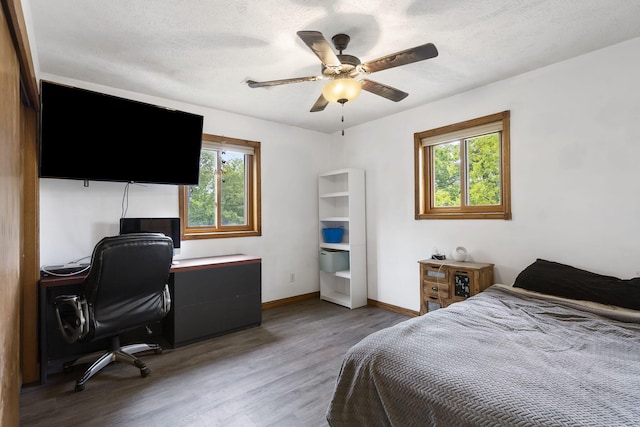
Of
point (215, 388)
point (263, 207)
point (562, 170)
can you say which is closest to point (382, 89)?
point (562, 170)

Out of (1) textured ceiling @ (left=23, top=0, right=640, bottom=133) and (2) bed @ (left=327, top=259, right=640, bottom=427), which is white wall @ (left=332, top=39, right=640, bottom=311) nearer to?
(1) textured ceiling @ (left=23, top=0, right=640, bottom=133)

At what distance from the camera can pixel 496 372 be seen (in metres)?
1.28

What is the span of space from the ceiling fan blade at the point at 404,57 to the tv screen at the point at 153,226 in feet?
7.62

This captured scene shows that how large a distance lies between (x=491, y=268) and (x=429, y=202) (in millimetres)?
1032

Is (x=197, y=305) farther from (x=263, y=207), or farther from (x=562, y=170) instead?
(x=562, y=170)

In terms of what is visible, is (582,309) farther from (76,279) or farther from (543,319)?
(76,279)

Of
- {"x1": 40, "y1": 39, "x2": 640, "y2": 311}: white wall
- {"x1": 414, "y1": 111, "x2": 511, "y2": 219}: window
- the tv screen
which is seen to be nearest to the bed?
{"x1": 40, "y1": 39, "x2": 640, "y2": 311}: white wall

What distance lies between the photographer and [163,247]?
7.64 ft

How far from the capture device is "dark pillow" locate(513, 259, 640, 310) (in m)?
2.10

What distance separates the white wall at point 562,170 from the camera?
2332 mm

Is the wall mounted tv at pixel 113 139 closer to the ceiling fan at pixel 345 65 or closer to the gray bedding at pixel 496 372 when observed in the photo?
the ceiling fan at pixel 345 65

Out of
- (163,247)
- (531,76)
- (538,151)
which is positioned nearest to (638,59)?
(531,76)

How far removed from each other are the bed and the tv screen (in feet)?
7.46

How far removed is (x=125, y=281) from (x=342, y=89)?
6.66 ft
